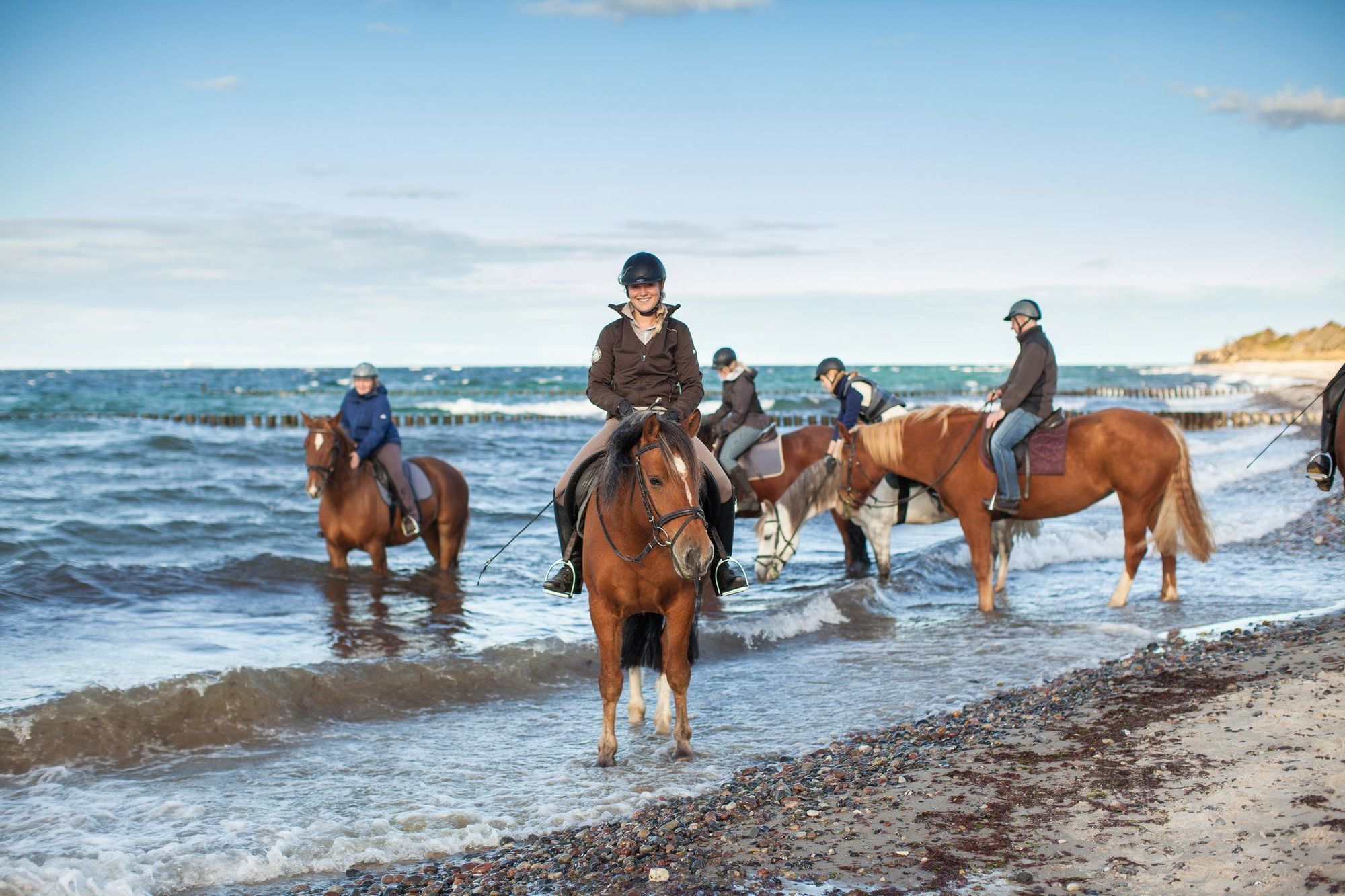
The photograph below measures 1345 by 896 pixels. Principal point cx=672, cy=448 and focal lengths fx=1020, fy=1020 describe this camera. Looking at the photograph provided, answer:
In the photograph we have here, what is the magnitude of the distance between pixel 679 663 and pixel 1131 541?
6.50 m

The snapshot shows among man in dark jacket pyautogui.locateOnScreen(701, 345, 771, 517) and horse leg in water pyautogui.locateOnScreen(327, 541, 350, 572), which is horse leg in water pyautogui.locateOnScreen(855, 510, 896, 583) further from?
horse leg in water pyautogui.locateOnScreen(327, 541, 350, 572)

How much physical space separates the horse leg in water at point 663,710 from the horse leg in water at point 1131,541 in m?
5.71

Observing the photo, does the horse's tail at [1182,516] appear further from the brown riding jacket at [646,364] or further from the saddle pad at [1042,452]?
the brown riding jacket at [646,364]

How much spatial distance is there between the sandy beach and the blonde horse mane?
532cm

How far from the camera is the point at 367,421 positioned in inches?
465

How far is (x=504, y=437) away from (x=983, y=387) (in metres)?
55.2

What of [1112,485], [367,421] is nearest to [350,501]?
[367,421]

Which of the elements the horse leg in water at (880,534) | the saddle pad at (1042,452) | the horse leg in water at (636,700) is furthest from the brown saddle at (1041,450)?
the horse leg in water at (636,700)

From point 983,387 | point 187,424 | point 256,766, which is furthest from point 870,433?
point 983,387

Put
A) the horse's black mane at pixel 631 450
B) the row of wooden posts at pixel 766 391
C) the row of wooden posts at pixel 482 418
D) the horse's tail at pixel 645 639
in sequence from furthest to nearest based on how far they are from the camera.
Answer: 1. the row of wooden posts at pixel 766 391
2. the row of wooden posts at pixel 482 418
3. the horse's tail at pixel 645 639
4. the horse's black mane at pixel 631 450

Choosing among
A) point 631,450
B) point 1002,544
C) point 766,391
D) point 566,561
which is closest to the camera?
point 631,450

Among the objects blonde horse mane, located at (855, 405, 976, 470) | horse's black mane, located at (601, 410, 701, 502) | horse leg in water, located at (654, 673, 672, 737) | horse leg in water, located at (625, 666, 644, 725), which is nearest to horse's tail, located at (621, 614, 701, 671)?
horse leg in water, located at (654, 673, 672, 737)

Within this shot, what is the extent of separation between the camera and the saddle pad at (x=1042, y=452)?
34.4ft

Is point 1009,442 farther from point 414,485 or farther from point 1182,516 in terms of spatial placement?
point 414,485
